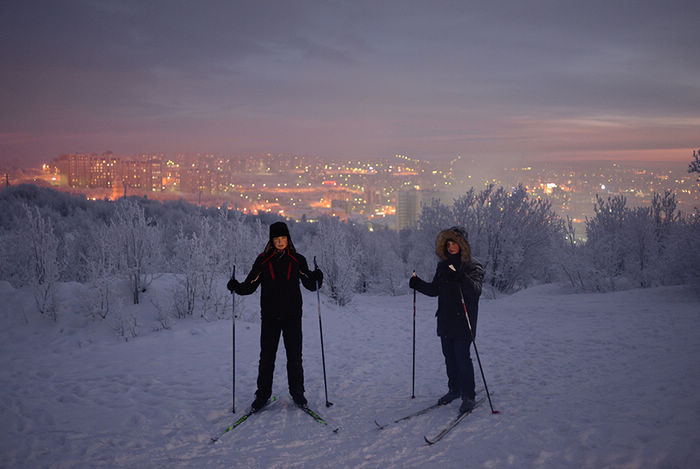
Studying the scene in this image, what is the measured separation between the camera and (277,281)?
477 centimetres

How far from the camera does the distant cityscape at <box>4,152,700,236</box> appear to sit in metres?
42.9

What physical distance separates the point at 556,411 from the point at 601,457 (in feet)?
3.47

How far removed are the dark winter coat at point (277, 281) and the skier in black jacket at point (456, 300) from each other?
1457 millimetres

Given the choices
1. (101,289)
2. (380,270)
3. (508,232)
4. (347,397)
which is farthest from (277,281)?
(380,270)

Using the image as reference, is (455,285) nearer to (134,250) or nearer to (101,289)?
(101,289)

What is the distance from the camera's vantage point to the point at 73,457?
393cm

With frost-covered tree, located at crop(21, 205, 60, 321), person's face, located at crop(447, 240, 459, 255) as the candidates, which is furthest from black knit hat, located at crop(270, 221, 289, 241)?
frost-covered tree, located at crop(21, 205, 60, 321)

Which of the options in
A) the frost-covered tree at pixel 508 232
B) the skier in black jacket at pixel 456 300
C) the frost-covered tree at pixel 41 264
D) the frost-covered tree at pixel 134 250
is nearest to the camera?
the skier in black jacket at pixel 456 300

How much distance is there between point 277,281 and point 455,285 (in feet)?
6.98

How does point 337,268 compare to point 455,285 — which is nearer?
point 455,285

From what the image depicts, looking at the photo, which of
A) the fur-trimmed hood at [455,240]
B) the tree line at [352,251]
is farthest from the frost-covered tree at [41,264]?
the fur-trimmed hood at [455,240]

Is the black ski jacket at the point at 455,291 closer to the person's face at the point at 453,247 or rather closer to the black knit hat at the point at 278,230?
the person's face at the point at 453,247

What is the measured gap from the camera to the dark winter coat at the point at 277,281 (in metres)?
4.77

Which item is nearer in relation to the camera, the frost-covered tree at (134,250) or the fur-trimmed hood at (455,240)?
the fur-trimmed hood at (455,240)
